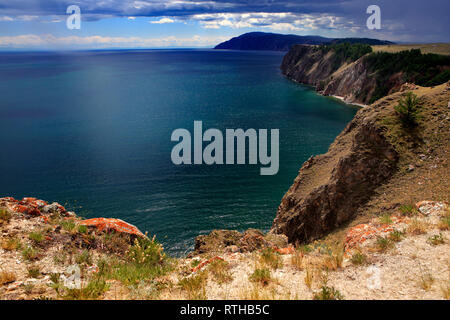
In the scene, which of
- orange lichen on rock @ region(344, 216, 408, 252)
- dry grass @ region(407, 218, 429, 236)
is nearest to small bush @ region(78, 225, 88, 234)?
orange lichen on rock @ region(344, 216, 408, 252)

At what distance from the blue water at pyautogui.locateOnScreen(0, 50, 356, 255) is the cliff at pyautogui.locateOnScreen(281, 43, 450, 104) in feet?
27.2

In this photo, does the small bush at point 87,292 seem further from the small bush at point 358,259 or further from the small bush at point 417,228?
the small bush at point 417,228

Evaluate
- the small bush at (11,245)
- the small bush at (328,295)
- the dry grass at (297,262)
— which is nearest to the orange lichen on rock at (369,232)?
the dry grass at (297,262)

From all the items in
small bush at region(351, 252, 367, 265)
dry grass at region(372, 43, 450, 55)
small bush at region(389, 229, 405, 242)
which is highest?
dry grass at region(372, 43, 450, 55)

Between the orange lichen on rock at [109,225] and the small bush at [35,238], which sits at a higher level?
the small bush at [35,238]

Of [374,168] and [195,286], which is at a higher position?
[374,168]

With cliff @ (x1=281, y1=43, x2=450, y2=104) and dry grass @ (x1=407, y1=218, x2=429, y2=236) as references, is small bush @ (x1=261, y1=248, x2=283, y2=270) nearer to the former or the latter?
dry grass @ (x1=407, y1=218, x2=429, y2=236)

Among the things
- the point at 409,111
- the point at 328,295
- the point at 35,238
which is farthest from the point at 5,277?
the point at 409,111

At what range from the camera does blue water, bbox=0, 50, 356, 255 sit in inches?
1033

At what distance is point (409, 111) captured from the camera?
17.3 metres

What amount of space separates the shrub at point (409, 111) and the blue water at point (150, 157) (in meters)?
12.8

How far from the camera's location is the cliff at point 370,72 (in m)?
68.8

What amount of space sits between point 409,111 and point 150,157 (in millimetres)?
29734

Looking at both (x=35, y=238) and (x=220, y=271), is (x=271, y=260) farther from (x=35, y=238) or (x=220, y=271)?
(x=35, y=238)
